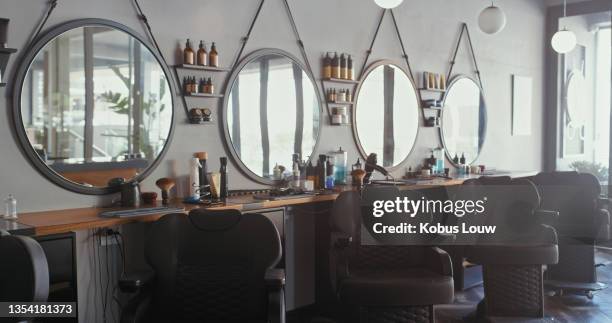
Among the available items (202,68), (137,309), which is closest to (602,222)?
(202,68)

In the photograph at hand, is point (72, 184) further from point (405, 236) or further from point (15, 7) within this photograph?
point (405, 236)

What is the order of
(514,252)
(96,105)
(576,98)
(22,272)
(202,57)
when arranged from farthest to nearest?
(576,98) < (514,252) < (202,57) < (96,105) < (22,272)

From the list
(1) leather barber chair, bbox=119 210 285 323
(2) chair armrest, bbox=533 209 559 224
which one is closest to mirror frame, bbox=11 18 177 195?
(1) leather barber chair, bbox=119 210 285 323

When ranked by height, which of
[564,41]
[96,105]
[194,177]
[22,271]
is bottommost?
[22,271]

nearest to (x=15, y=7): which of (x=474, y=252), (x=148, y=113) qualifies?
(x=148, y=113)

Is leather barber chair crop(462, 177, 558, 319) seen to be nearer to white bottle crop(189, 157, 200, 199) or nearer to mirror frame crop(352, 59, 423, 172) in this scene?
mirror frame crop(352, 59, 423, 172)

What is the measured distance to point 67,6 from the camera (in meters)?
2.69

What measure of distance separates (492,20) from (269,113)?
2.23 metres

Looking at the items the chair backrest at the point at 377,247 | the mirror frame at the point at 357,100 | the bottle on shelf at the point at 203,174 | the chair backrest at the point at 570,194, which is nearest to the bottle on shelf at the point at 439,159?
the mirror frame at the point at 357,100

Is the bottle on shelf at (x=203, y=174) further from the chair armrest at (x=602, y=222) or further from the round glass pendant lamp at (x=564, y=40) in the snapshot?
the round glass pendant lamp at (x=564, y=40)

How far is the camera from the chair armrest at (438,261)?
299cm

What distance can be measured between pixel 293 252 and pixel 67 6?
2007 millimetres

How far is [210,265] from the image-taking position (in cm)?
248

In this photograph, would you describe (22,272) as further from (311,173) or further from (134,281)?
(311,173)
